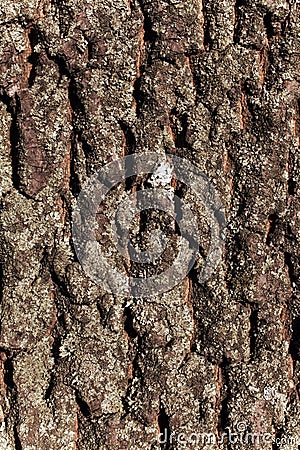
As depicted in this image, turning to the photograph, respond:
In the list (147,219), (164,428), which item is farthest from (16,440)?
(147,219)

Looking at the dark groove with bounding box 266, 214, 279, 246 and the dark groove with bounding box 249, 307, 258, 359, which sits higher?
the dark groove with bounding box 266, 214, 279, 246

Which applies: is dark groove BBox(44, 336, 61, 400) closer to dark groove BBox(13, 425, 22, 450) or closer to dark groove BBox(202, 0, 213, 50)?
dark groove BBox(13, 425, 22, 450)

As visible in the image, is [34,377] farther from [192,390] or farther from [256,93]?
[256,93]

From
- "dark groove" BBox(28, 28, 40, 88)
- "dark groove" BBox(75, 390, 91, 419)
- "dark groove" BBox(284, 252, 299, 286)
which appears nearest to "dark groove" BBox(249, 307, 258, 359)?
"dark groove" BBox(284, 252, 299, 286)

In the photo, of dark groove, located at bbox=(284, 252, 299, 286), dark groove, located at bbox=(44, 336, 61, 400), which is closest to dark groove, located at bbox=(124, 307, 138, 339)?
dark groove, located at bbox=(44, 336, 61, 400)

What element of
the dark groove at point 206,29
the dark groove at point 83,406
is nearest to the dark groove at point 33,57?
the dark groove at point 206,29

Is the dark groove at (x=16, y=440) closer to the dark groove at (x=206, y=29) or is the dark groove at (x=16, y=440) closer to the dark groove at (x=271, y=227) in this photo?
the dark groove at (x=271, y=227)

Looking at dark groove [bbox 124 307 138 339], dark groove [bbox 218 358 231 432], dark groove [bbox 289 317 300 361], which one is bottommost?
dark groove [bbox 218 358 231 432]

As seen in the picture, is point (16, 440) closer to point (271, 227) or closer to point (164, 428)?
point (164, 428)
